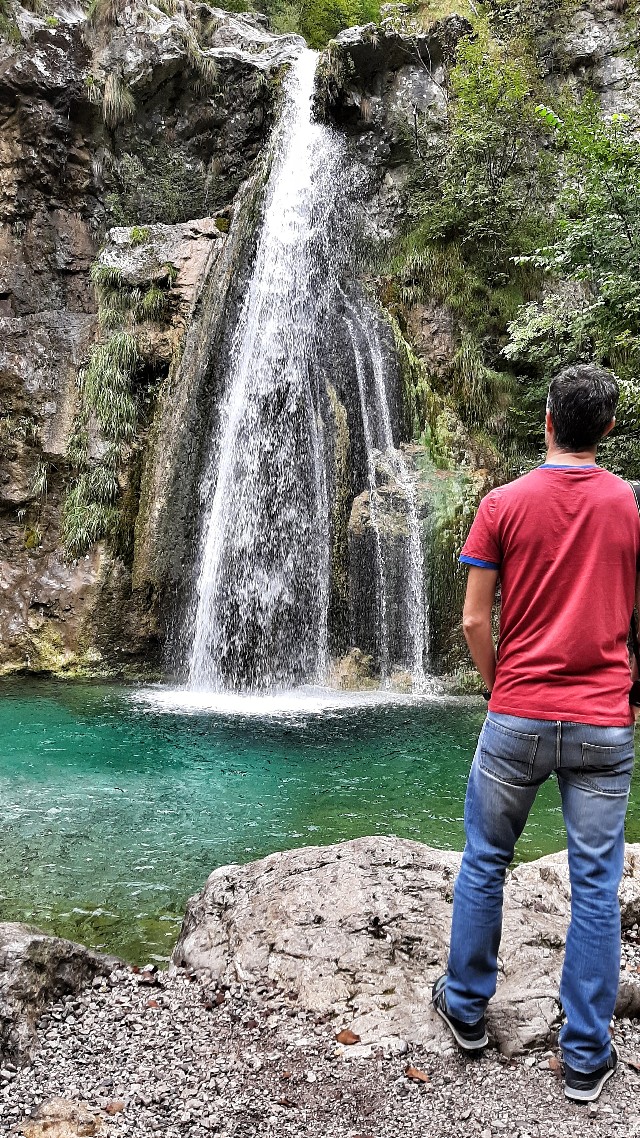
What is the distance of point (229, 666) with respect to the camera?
395 inches

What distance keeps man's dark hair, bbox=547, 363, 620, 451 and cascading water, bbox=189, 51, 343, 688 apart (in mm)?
7969

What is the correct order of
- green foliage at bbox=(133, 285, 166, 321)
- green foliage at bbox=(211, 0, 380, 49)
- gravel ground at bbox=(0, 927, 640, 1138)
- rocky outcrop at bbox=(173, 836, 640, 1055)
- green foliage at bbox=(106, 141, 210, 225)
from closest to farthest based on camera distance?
gravel ground at bbox=(0, 927, 640, 1138) < rocky outcrop at bbox=(173, 836, 640, 1055) < green foliage at bbox=(133, 285, 166, 321) < green foliage at bbox=(106, 141, 210, 225) < green foliage at bbox=(211, 0, 380, 49)

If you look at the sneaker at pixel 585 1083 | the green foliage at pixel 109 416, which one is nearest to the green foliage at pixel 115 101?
the green foliage at pixel 109 416

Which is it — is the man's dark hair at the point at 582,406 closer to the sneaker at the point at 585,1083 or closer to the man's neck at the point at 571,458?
the man's neck at the point at 571,458

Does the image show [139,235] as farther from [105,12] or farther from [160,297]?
[105,12]

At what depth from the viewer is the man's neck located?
7.42ft

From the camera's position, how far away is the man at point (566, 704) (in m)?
2.11

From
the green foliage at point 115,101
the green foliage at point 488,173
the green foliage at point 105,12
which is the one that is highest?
the green foliage at point 105,12

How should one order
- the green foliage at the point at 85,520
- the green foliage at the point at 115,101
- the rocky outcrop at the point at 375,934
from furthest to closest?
the green foliage at the point at 115,101 < the green foliage at the point at 85,520 < the rocky outcrop at the point at 375,934

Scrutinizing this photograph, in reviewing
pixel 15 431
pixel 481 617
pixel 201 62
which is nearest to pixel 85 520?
pixel 15 431

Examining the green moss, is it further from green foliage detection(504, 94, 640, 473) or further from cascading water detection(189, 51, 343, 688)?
green foliage detection(504, 94, 640, 473)

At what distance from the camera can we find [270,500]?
10523 mm

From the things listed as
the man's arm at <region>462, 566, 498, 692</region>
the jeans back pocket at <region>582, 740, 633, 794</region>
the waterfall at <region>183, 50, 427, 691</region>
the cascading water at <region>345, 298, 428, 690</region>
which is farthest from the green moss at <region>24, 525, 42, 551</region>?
the jeans back pocket at <region>582, 740, 633, 794</region>

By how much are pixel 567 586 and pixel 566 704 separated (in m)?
0.33
